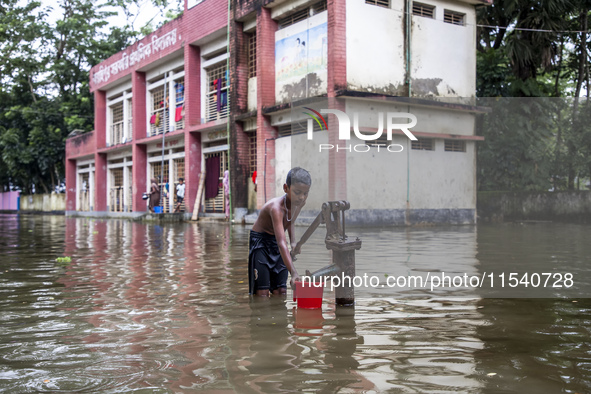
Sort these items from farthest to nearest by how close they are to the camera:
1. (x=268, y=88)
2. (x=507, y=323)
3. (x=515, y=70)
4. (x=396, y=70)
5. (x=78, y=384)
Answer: (x=515, y=70) → (x=268, y=88) → (x=396, y=70) → (x=507, y=323) → (x=78, y=384)

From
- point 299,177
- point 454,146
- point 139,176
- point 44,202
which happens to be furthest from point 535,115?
point 44,202

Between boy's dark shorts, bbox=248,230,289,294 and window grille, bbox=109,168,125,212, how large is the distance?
89.9ft

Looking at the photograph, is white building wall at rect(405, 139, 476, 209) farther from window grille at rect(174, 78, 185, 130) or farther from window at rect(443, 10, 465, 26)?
window grille at rect(174, 78, 185, 130)

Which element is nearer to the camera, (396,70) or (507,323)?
(507,323)

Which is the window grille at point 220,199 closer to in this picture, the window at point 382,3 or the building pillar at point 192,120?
the building pillar at point 192,120

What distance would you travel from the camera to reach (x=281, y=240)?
16.1ft

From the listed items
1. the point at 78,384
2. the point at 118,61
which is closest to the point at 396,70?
the point at 78,384

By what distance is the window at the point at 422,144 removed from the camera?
7090 millimetres

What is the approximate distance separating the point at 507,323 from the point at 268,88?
15828 mm

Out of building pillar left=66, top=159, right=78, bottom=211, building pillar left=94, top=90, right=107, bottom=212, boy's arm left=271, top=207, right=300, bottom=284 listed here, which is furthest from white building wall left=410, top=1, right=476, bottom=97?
building pillar left=66, top=159, right=78, bottom=211

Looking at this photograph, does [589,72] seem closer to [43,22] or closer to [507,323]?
[507,323]

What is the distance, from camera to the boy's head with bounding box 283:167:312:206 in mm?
4859

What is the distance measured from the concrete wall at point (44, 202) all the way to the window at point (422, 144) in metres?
35.6

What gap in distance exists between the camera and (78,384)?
2.92 m
